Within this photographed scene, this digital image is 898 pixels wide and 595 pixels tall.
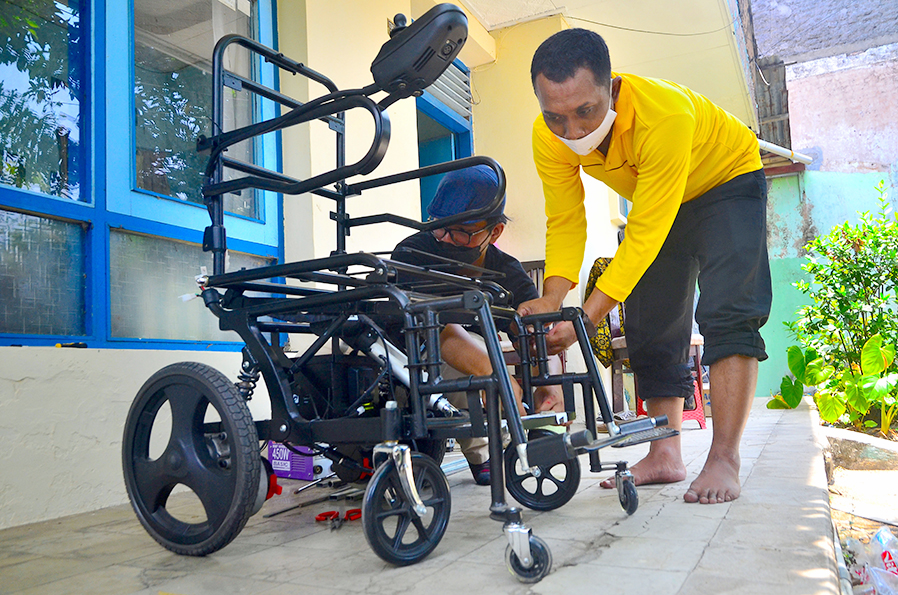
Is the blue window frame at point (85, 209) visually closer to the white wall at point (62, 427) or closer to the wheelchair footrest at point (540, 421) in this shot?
the white wall at point (62, 427)

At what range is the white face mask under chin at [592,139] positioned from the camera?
178cm

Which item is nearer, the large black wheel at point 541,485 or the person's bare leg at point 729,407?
the large black wheel at point 541,485

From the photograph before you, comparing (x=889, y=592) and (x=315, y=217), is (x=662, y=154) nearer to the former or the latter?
(x=889, y=592)

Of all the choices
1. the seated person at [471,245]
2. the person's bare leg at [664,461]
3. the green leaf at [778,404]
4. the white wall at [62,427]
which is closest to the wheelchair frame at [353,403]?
the seated person at [471,245]

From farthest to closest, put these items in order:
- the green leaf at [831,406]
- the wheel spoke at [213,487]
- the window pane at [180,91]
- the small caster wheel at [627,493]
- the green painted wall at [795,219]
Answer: the green painted wall at [795,219], the green leaf at [831,406], the window pane at [180,91], the small caster wheel at [627,493], the wheel spoke at [213,487]

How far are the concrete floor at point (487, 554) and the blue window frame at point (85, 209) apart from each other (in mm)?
619

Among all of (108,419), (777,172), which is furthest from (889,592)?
(777,172)

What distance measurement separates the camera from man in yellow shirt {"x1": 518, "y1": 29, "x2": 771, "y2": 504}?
170 centimetres

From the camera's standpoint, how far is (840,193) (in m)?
8.79

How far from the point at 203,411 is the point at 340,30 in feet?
7.68

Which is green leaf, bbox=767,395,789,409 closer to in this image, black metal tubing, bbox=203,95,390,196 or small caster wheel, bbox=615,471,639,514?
small caster wheel, bbox=615,471,639,514

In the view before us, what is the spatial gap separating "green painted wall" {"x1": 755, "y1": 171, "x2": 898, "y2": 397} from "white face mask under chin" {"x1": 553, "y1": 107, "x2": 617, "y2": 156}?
25.0 ft

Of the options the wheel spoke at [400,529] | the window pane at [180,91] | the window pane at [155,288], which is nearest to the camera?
the wheel spoke at [400,529]

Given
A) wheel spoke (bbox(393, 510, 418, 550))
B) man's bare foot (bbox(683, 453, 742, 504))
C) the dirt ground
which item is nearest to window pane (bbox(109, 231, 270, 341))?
wheel spoke (bbox(393, 510, 418, 550))
